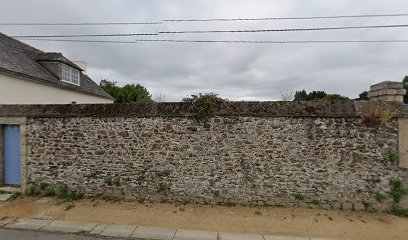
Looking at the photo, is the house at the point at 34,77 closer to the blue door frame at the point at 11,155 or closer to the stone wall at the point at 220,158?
the blue door frame at the point at 11,155

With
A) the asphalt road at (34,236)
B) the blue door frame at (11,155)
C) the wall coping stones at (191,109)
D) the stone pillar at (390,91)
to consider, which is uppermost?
the stone pillar at (390,91)

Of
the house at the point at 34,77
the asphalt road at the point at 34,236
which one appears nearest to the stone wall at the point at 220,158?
the asphalt road at the point at 34,236

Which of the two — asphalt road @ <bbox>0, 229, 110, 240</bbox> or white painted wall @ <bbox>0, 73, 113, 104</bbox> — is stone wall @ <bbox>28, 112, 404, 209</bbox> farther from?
white painted wall @ <bbox>0, 73, 113, 104</bbox>

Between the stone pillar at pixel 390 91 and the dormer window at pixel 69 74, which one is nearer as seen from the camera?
the stone pillar at pixel 390 91

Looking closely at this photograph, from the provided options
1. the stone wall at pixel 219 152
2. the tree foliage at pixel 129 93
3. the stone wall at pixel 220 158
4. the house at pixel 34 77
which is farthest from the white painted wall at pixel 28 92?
the tree foliage at pixel 129 93

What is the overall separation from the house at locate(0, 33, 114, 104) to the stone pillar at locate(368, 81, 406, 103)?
1266 cm

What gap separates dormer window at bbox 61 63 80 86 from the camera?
15474 mm

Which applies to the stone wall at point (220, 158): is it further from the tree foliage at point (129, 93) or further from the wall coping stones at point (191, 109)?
the tree foliage at point (129, 93)

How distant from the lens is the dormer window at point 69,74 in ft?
50.8

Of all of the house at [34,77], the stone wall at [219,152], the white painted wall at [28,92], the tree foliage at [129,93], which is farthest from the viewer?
the tree foliage at [129,93]

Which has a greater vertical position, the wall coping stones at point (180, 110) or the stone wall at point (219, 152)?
the wall coping stones at point (180, 110)

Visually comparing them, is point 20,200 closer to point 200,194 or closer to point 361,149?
point 200,194

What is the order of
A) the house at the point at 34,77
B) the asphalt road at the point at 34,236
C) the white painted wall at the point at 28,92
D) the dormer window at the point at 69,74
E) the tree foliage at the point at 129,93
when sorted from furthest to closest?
the tree foliage at the point at 129,93 → the dormer window at the point at 69,74 → the house at the point at 34,77 → the white painted wall at the point at 28,92 → the asphalt road at the point at 34,236

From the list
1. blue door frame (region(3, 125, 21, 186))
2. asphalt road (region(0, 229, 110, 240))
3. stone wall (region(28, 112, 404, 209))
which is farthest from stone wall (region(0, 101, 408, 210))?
asphalt road (region(0, 229, 110, 240))
